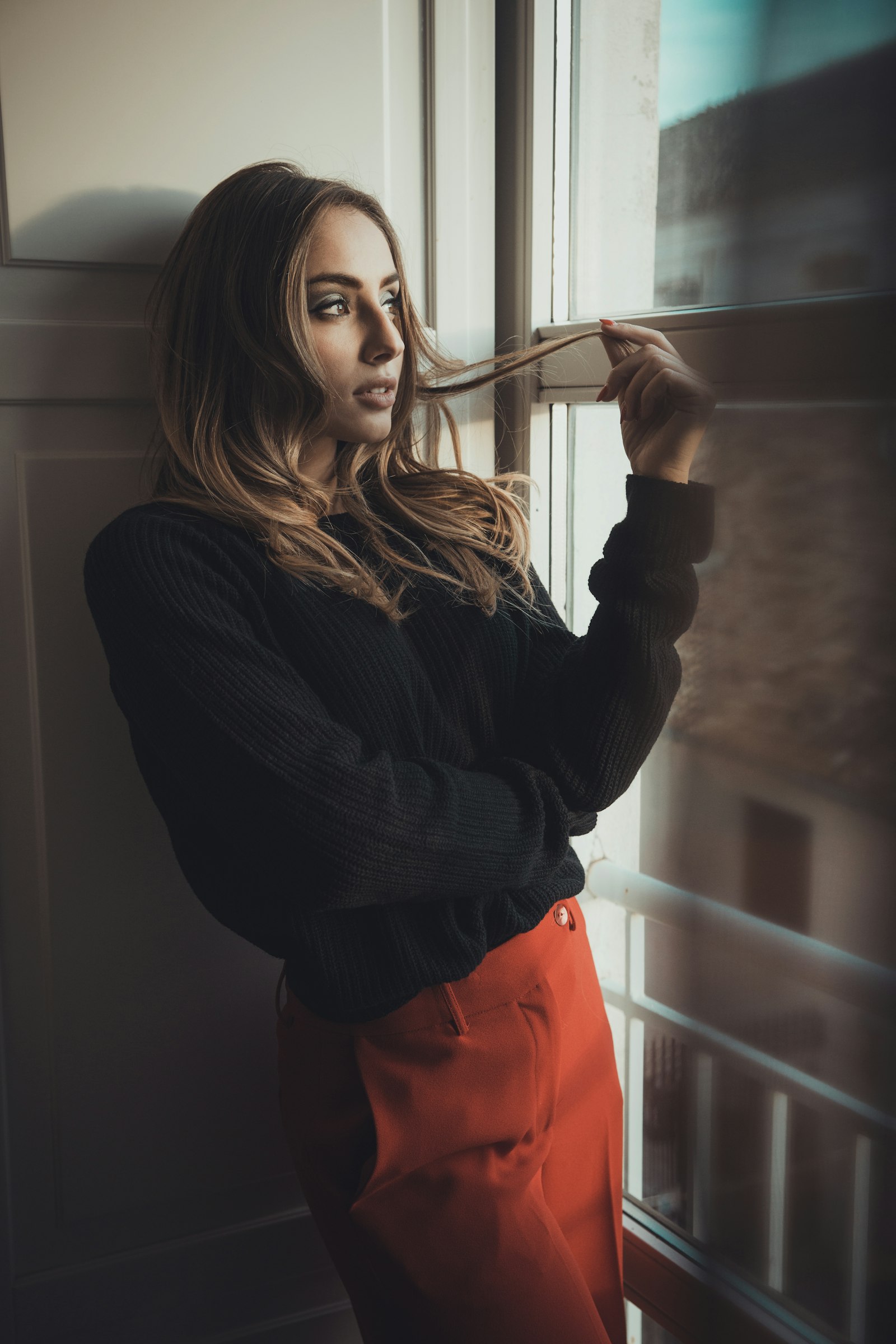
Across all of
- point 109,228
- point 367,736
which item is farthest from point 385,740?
point 109,228

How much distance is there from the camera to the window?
0.56 ft

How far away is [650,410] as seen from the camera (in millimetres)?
932

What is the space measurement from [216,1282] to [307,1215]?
15 cm

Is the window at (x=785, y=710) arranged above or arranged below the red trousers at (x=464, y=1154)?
above

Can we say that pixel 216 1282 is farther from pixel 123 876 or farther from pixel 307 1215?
pixel 123 876

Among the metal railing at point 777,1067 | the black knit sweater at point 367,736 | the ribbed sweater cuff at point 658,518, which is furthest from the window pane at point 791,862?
the ribbed sweater cuff at point 658,518

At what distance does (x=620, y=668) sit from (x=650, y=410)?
0.83 ft

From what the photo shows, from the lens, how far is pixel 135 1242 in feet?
4.28

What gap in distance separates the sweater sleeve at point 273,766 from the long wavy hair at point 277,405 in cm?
12

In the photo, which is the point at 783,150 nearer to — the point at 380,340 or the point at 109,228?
the point at 380,340

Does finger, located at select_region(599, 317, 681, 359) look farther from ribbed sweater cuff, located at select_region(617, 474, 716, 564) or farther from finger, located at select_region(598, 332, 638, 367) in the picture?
ribbed sweater cuff, located at select_region(617, 474, 716, 564)

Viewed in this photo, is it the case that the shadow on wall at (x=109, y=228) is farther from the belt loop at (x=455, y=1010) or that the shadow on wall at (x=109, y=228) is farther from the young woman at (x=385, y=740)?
the belt loop at (x=455, y=1010)

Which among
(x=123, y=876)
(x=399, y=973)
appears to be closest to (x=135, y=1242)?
(x=123, y=876)

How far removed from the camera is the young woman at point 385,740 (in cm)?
89
